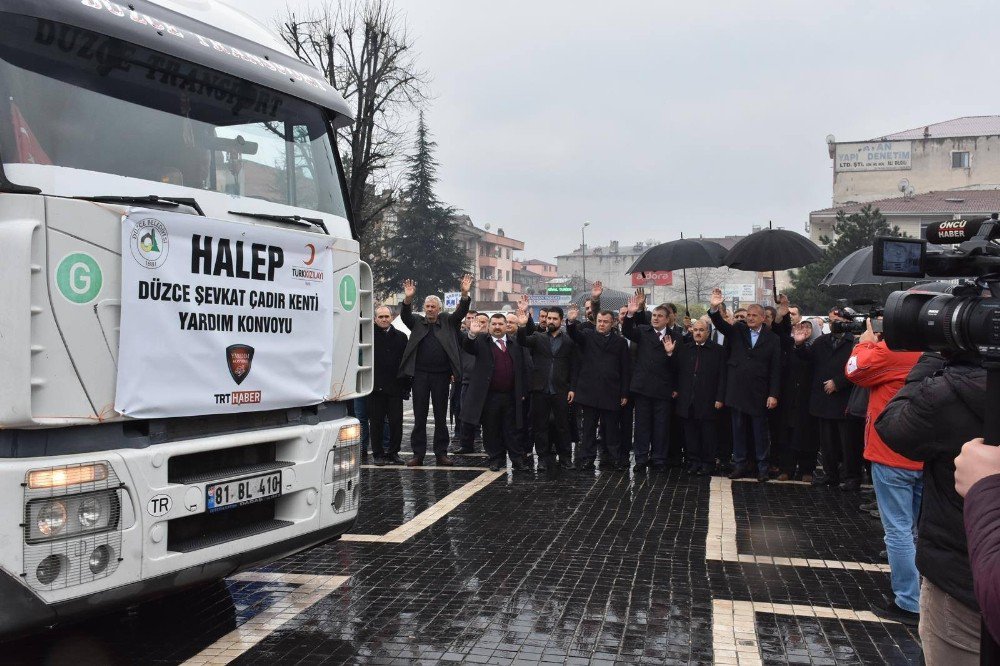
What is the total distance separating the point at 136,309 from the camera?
383 cm

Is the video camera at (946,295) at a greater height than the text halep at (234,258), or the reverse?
the text halep at (234,258)

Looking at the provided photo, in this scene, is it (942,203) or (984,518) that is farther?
(942,203)

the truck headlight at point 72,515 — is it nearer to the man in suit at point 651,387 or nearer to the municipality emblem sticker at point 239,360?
the municipality emblem sticker at point 239,360

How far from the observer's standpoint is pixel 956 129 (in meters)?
59.4

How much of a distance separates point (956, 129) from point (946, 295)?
66112mm

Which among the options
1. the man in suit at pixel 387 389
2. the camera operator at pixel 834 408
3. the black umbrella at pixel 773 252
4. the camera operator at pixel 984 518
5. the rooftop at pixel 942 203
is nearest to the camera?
the camera operator at pixel 984 518

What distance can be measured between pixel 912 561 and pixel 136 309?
463 cm

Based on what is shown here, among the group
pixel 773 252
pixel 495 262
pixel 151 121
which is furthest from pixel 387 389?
pixel 495 262

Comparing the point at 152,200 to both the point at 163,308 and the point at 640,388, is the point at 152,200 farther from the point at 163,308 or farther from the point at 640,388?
the point at 640,388

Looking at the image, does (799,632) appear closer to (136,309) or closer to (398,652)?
(398,652)

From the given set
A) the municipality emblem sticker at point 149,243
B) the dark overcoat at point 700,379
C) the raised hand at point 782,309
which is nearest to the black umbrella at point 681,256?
the raised hand at point 782,309

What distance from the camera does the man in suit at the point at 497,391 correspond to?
1095 centimetres

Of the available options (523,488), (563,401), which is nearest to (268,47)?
(523,488)

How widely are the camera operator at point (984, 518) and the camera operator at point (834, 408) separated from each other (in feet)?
25.4
